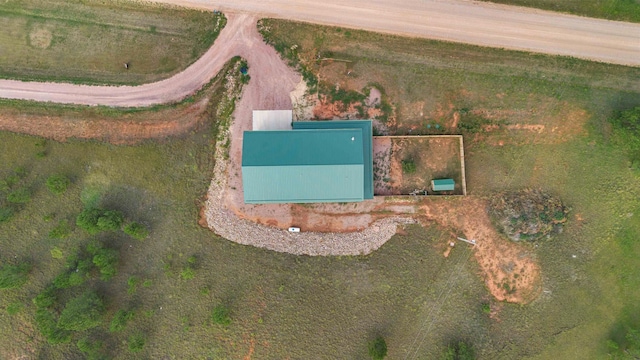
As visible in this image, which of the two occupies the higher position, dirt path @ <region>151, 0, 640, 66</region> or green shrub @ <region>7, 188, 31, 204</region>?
dirt path @ <region>151, 0, 640, 66</region>

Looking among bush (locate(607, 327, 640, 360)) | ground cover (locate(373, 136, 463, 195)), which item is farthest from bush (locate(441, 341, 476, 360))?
ground cover (locate(373, 136, 463, 195))

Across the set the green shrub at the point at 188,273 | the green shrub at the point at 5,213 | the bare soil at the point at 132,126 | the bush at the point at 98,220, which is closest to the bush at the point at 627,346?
the green shrub at the point at 188,273

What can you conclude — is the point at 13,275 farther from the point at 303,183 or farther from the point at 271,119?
the point at 303,183

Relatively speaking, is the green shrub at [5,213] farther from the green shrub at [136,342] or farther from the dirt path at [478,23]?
the dirt path at [478,23]

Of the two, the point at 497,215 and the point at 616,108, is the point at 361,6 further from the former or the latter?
the point at 616,108

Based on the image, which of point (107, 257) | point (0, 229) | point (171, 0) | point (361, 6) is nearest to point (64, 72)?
point (171, 0)

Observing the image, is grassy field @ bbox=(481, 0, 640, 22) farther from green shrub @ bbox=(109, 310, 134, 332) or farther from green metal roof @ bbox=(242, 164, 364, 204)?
green shrub @ bbox=(109, 310, 134, 332)

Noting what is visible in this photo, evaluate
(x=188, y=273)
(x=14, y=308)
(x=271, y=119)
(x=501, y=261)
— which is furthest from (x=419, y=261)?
(x=14, y=308)
